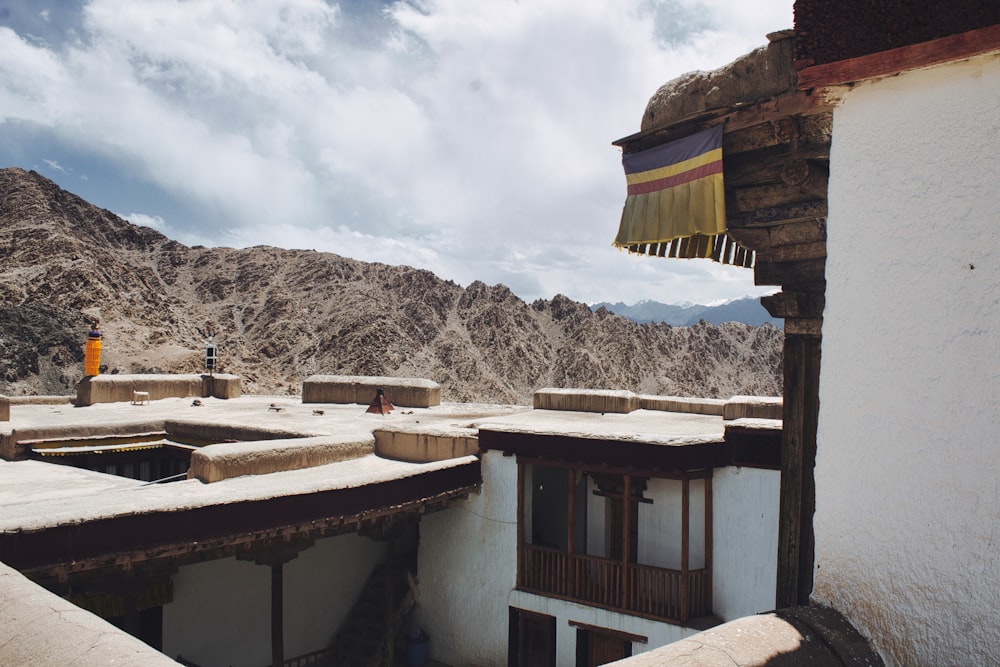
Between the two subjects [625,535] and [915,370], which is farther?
[625,535]

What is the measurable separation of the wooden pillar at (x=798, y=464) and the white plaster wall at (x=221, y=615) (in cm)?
738

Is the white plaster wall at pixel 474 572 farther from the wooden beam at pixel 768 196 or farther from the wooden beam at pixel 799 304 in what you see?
the wooden beam at pixel 768 196

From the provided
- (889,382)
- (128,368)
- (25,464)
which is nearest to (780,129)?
(889,382)

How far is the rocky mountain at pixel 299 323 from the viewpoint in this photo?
131 ft

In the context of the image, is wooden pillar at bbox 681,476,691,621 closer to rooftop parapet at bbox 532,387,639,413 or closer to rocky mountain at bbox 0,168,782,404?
rooftop parapet at bbox 532,387,639,413

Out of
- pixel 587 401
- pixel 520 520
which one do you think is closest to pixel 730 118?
pixel 520 520

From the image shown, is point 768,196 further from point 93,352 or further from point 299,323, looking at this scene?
point 299,323

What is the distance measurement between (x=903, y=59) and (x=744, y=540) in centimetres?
693

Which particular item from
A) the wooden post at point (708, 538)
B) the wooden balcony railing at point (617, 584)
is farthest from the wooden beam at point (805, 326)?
the wooden balcony railing at point (617, 584)

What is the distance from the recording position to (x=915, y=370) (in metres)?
2.62

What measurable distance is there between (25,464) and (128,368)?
26.5m

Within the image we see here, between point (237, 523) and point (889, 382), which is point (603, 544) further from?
point (889, 382)

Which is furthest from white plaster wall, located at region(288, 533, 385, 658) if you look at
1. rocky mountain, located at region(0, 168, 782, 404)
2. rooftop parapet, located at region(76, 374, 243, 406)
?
rocky mountain, located at region(0, 168, 782, 404)

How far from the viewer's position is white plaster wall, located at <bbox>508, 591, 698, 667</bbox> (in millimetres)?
8398
